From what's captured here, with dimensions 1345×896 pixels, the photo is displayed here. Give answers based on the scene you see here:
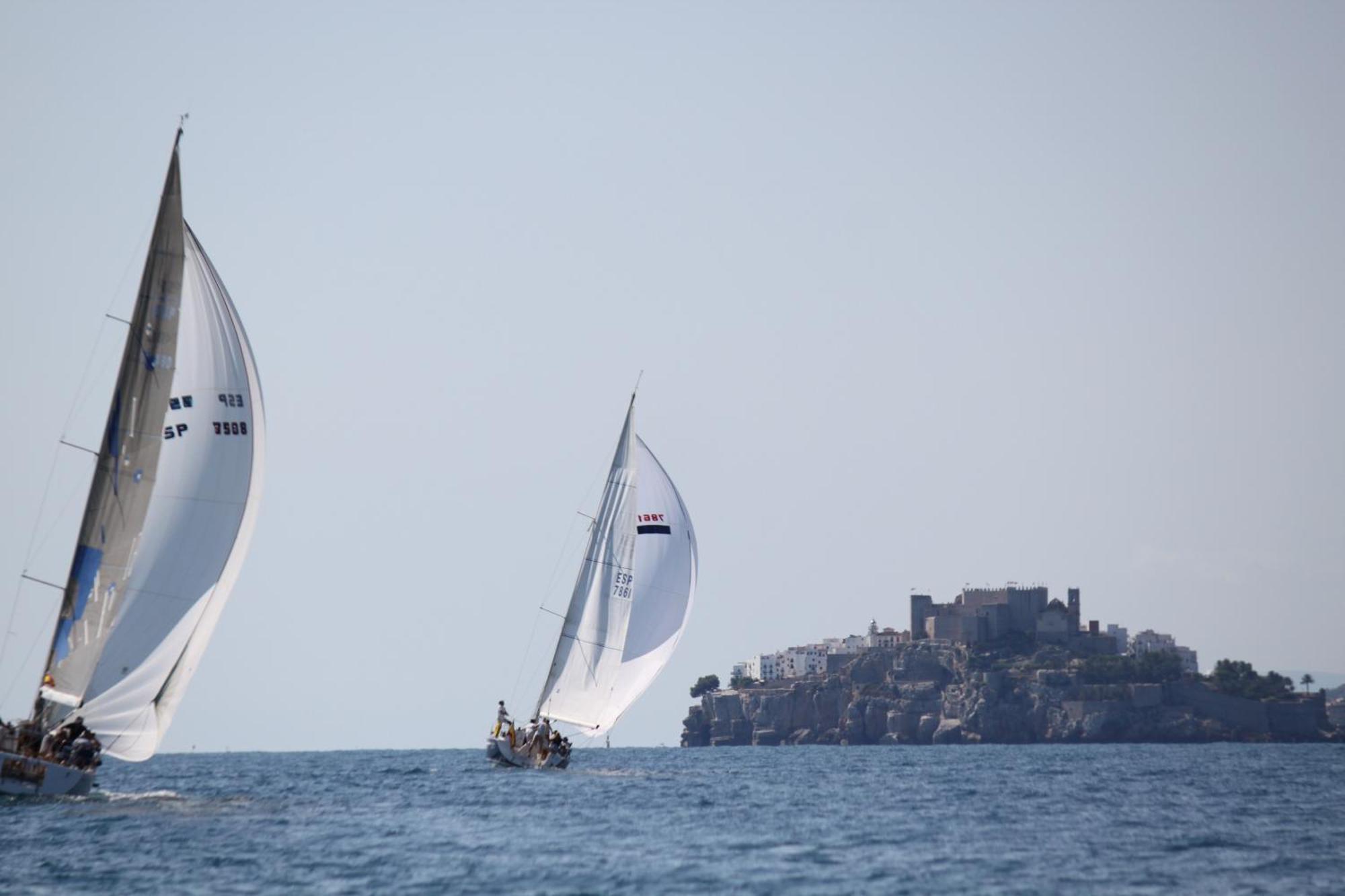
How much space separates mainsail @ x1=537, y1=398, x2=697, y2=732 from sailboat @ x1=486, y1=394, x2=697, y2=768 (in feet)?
0.07

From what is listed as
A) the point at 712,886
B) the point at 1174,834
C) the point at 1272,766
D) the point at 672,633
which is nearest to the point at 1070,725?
the point at 1272,766

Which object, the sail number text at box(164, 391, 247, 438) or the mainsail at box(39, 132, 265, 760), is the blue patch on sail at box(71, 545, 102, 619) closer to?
the mainsail at box(39, 132, 265, 760)

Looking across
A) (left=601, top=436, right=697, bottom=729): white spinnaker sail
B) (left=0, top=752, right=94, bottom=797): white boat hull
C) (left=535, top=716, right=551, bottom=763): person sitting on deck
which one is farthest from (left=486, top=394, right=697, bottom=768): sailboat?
(left=0, top=752, right=94, bottom=797): white boat hull

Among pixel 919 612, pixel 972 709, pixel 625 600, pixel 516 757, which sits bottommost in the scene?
pixel 516 757

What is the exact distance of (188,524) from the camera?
32031 millimetres

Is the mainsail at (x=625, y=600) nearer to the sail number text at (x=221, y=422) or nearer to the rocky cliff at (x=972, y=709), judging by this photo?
the sail number text at (x=221, y=422)

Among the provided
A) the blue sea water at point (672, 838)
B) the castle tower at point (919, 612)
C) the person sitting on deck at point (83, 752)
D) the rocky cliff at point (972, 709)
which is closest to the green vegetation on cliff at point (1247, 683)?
the rocky cliff at point (972, 709)

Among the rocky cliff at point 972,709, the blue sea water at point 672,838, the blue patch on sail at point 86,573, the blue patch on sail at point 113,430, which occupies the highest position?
the rocky cliff at point 972,709

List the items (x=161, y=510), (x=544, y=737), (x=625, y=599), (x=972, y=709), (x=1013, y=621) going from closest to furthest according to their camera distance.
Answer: (x=161, y=510) < (x=625, y=599) < (x=544, y=737) < (x=972, y=709) < (x=1013, y=621)

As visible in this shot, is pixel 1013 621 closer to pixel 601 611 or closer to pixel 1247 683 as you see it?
pixel 1247 683

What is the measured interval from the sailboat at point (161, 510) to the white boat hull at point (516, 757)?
21974 mm

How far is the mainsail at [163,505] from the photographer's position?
31891mm

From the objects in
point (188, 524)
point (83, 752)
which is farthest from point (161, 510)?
point (83, 752)

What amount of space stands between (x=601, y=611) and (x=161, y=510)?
2095 cm
